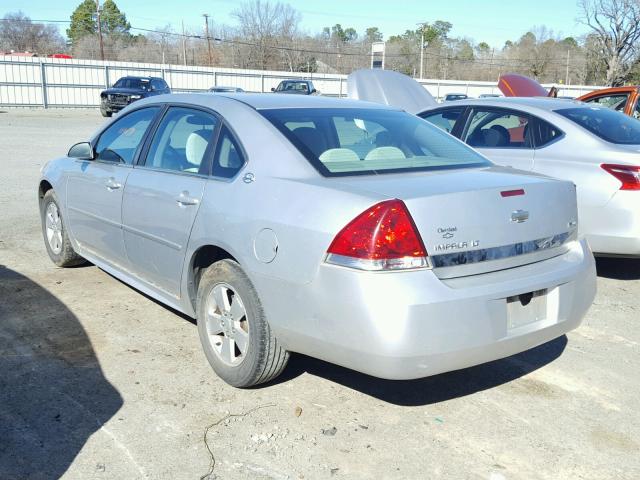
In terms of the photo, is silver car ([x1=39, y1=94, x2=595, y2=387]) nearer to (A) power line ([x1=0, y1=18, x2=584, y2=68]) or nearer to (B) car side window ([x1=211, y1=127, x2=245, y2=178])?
(B) car side window ([x1=211, y1=127, x2=245, y2=178])

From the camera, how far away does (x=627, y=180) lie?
5.39 m

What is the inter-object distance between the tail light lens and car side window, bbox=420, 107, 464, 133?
4.24m

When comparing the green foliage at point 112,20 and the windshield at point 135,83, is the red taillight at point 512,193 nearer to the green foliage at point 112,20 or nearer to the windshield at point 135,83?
the windshield at point 135,83

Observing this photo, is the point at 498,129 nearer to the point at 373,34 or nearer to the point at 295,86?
the point at 295,86

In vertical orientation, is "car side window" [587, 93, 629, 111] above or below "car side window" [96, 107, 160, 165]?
above

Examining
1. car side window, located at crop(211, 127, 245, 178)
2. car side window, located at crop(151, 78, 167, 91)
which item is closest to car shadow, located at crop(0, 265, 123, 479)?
car side window, located at crop(211, 127, 245, 178)

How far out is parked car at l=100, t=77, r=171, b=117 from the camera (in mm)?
25719

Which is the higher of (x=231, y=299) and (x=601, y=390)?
(x=231, y=299)

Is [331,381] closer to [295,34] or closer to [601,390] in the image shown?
[601,390]

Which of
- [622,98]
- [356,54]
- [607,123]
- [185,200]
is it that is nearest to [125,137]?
[185,200]

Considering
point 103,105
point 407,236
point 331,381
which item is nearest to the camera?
point 407,236

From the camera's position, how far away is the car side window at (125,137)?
4.61 metres

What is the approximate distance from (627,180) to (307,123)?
10.1 feet

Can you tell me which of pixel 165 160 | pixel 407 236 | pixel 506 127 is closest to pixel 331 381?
pixel 407 236
